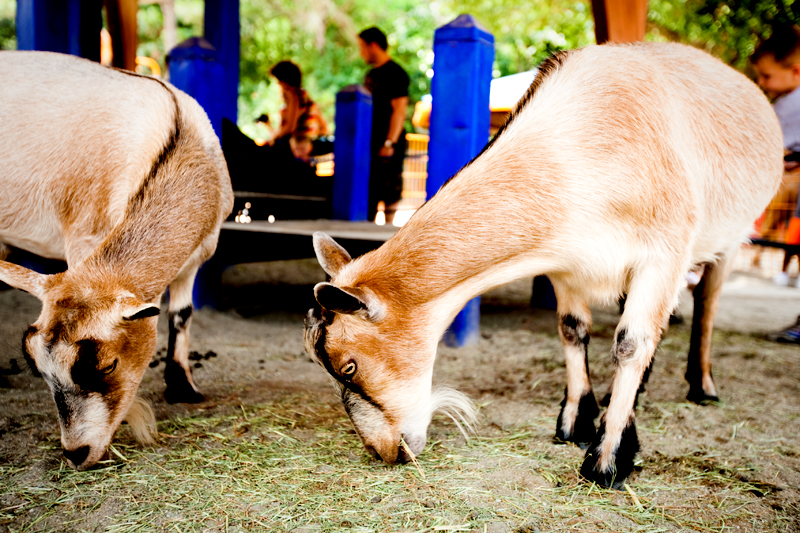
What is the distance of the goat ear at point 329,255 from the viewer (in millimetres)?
2512

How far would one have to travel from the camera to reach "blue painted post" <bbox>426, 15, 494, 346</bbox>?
14.1ft

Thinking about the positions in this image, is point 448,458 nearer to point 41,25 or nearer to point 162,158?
point 162,158

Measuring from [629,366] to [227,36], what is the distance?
562cm

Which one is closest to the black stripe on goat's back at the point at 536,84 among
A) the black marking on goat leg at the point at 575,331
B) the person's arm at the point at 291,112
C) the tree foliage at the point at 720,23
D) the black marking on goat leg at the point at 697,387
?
the black marking on goat leg at the point at 575,331

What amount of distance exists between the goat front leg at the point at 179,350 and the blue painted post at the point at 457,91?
6.52 feet

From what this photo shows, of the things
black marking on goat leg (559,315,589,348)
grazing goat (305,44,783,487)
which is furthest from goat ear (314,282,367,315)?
black marking on goat leg (559,315,589,348)

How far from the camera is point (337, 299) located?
212cm

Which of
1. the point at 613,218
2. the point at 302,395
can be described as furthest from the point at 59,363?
the point at 613,218

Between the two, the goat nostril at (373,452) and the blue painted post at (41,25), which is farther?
the blue painted post at (41,25)

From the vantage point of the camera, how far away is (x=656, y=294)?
2.46 metres

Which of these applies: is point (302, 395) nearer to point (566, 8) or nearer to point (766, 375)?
point (766, 375)

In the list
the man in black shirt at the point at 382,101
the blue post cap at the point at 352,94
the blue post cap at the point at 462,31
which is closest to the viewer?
the blue post cap at the point at 462,31

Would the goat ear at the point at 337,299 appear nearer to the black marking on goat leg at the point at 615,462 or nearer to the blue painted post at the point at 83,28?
the black marking on goat leg at the point at 615,462

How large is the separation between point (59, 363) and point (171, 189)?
3.21 ft
